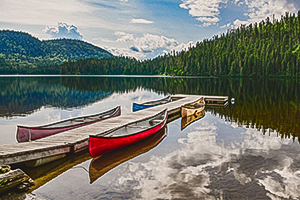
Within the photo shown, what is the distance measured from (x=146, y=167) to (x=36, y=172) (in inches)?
187

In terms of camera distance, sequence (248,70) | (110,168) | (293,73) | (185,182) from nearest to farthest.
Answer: (185,182) < (110,168) < (293,73) < (248,70)

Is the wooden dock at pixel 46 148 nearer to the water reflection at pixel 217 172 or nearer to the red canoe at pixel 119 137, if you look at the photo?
the red canoe at pixel 119 137

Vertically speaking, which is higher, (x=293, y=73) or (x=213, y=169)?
(x=293, y=73)

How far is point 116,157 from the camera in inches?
517

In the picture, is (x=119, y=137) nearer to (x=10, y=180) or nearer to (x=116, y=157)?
(x=116, y=157)

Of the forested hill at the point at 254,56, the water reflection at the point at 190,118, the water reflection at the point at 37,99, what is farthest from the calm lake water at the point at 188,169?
the forested hill at the point at 254,56

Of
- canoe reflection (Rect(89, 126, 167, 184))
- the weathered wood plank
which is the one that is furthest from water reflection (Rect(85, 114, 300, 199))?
the weathered wood plank

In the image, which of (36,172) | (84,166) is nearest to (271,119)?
(84,166)

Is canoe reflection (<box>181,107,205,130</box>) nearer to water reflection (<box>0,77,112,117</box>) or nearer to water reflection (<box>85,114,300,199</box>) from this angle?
water reflection (<box>85,114,300,199</box>)

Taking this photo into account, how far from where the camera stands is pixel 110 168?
1179cm

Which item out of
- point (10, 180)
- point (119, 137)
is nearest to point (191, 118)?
point (119, 137)

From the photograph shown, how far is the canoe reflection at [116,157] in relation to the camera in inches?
450

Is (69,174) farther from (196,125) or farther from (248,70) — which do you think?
(248,70)

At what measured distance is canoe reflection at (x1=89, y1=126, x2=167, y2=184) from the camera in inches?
450
